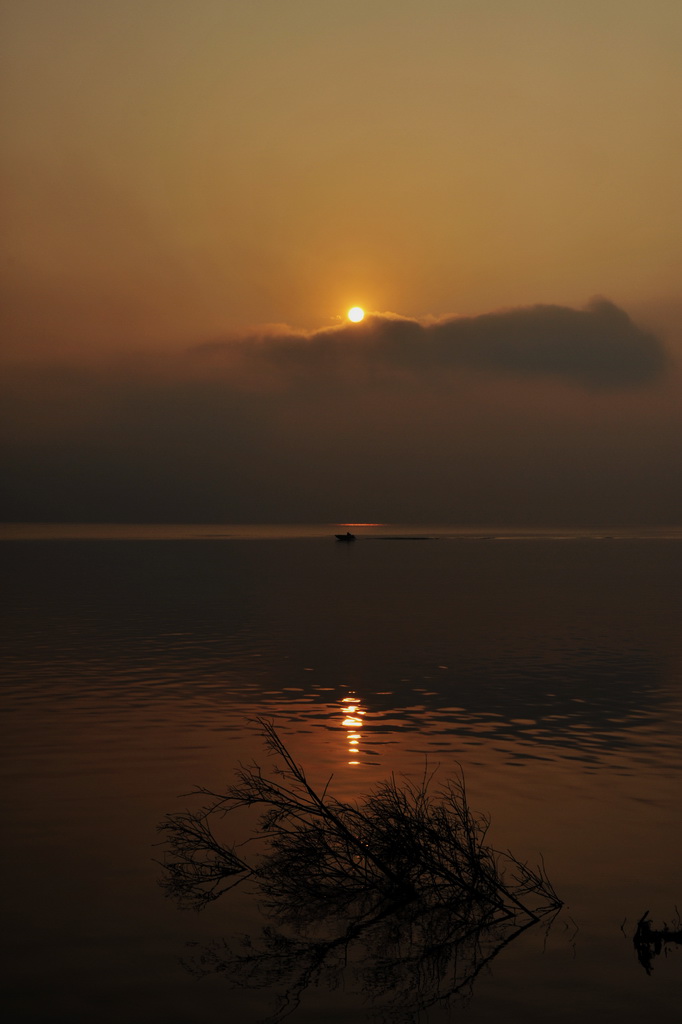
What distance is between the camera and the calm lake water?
1469cm

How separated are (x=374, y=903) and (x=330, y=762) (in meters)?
10.1

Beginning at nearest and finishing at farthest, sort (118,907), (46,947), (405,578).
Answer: (46,947)
(118,907)
(405,578)

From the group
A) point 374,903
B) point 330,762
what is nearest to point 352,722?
point 330,762

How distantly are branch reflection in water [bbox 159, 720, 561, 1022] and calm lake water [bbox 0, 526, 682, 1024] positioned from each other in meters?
0.37

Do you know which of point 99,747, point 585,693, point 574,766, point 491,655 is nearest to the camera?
point 574,766

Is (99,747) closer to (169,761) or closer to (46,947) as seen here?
(169,761)

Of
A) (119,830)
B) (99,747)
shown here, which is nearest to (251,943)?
(119,830)

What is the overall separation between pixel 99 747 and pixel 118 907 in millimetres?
11840

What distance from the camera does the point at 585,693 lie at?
128 ft

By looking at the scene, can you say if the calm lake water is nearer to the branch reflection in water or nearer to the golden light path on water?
the golden light path on water

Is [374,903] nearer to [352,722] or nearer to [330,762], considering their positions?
[330,762]

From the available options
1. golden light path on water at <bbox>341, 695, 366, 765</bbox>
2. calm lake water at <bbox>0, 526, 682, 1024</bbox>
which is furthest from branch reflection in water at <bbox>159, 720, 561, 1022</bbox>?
golden light path on water at <bbox>341, 695, 366, 765</bbox>

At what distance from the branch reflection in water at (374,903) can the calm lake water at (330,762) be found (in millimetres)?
375

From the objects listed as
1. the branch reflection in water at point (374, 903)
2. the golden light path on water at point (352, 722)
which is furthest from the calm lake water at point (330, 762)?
the branch reflection in water at point (374, 903)
